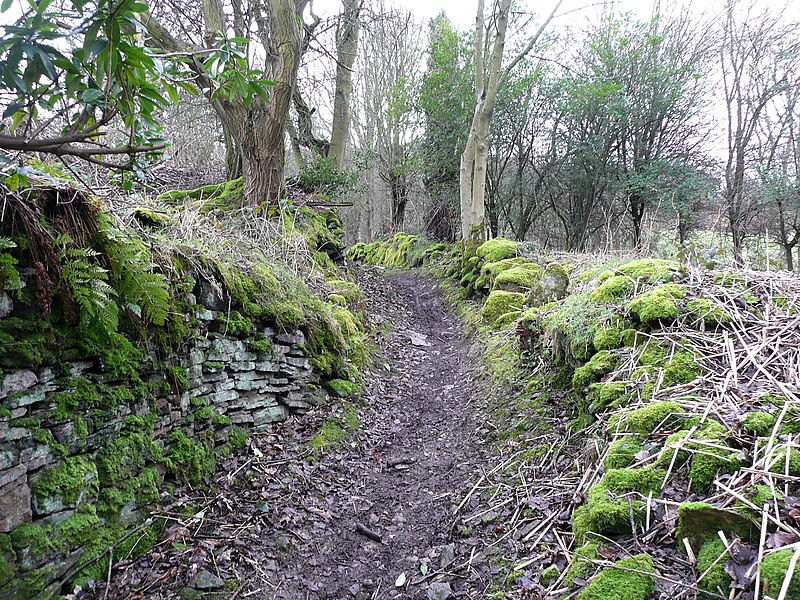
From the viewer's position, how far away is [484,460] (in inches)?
153

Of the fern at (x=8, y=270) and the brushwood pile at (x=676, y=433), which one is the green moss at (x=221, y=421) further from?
the brushwood pile at (x=676, y=433)

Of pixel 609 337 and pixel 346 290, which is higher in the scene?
pixel 346 290

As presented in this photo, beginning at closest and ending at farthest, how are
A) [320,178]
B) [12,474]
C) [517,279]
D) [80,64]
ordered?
1. [80,64]
2. [12,474]
3. [517,279]
4. [320,178]

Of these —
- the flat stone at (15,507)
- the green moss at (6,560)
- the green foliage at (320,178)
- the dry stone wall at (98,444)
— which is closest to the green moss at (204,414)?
the dry stone wall at (98,444)

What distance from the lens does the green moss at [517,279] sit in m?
7.27

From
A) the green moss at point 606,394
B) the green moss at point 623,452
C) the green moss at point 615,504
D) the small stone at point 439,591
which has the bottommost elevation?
the small stone at point 439,591

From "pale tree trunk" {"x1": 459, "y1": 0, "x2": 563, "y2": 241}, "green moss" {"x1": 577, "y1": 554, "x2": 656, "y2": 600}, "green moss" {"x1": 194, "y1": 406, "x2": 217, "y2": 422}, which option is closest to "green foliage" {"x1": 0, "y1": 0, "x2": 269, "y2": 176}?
"green moss" {"x1": 194, "y1": 406, "x2": 217, "y2": 422}

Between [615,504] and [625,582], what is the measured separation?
0.42 metres

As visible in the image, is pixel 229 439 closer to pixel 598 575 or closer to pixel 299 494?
pixel 299 494

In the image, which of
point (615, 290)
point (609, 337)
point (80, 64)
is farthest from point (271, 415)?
point (615, 290)

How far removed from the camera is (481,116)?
995 centimetres

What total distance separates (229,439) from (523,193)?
12.9 meters

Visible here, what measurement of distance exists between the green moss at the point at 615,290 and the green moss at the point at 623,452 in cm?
172

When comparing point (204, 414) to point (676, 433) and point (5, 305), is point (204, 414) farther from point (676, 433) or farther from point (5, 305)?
point (676, 433)
